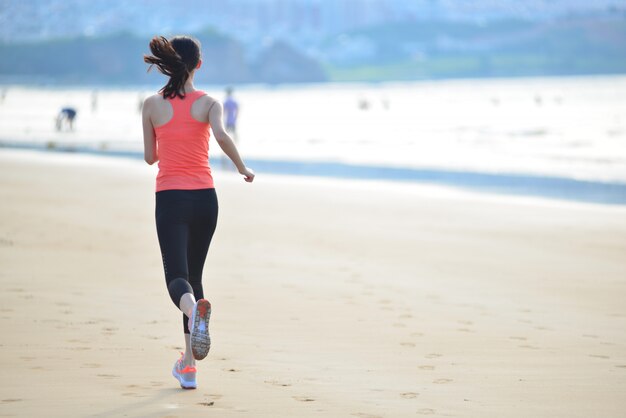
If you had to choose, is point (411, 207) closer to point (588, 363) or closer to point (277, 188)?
point (277, 188)

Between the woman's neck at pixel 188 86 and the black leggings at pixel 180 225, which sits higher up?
the woman's neck at pixel 188 86

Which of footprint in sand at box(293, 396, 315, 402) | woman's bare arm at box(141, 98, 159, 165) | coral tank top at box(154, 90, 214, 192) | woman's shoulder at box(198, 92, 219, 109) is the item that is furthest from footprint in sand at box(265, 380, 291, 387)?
woman's shoulder at box(198, 92, 219, 109)

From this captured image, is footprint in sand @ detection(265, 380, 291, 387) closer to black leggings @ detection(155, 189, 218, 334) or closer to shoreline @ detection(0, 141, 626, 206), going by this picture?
black leggings @ detection(155, 189, 218, 334)

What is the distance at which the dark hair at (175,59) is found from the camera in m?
4.58

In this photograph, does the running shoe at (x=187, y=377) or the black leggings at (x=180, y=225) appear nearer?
the black leggings at (x=180, y=225)

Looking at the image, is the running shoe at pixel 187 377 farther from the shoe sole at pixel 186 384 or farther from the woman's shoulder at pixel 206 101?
the woman's shoulder at pixel 206 101

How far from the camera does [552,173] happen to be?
21578 millimetres

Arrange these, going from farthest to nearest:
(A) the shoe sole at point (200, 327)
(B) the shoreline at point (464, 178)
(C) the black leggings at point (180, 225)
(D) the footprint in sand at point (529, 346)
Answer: (B) the shoreline at point (464, 178) < (D) the footprint in sand at point (529, 346) < (C) the black leggings at point (180, 225) < (A) the shoe sole at point (200, 327)

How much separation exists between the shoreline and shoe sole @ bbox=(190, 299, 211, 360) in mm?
11711

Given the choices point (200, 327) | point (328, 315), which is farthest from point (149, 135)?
point (328, 315)

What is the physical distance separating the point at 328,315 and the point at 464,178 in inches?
536

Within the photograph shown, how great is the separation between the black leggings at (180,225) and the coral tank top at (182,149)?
5 centimetres

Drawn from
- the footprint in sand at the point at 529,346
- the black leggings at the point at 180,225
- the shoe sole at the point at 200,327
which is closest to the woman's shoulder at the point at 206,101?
the black leggings at the point at 180,225

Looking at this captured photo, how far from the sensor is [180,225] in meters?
4.59
